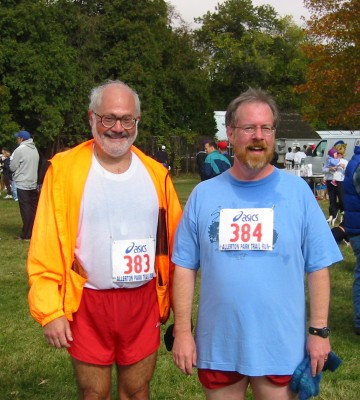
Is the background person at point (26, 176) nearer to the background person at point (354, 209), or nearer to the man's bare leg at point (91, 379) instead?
the background person at point (354, 209)

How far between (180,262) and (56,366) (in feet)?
8.66

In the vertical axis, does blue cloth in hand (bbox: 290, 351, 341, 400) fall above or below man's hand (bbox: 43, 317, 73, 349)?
below

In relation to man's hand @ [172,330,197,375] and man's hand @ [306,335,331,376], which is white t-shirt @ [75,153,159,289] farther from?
man's hand @ [306,335,331,376]

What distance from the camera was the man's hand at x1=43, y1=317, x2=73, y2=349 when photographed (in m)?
3.12

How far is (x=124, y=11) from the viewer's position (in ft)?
122

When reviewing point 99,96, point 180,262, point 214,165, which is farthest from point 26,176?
point 180,262

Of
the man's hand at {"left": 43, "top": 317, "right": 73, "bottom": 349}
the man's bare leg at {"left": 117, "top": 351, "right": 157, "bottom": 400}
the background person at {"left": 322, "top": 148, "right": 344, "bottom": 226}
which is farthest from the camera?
the background person at {"left": 322, "top": 148, "right": 344, "bottom": 226}

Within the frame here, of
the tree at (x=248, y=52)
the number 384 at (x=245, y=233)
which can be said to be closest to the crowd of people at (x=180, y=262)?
the number 384 at (x=245, y=233)

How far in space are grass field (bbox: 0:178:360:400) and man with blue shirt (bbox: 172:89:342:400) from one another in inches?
73.2

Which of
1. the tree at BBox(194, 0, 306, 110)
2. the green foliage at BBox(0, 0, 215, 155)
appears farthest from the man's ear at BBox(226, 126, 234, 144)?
the tree at BBox(194, 0, 306, 110)

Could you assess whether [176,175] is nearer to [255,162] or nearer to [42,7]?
[42,7]

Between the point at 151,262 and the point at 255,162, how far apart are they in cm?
81

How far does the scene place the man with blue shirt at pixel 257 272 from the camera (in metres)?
2.85

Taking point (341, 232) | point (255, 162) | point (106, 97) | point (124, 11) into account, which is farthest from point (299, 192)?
point (124, 11)
